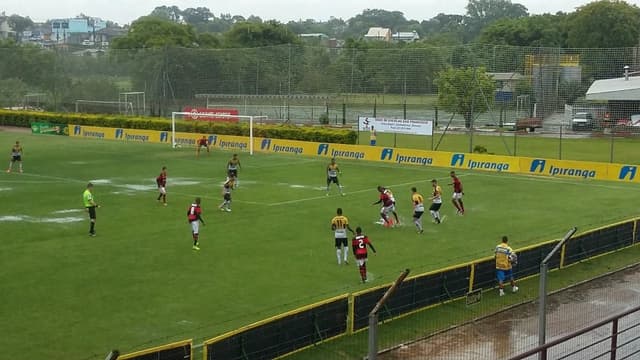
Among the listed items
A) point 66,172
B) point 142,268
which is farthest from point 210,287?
point 66,172

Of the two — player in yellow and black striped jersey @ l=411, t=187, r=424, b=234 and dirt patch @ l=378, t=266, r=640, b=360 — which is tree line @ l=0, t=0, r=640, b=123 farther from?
dirt patch @ l=378, t=266, r=640, b=360

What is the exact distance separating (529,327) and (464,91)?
1903 inches

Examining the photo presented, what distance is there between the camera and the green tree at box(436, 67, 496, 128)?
2569 inches

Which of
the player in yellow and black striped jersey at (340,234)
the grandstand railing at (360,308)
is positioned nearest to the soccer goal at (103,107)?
the player in yellow and black striped jersey at (340,234)

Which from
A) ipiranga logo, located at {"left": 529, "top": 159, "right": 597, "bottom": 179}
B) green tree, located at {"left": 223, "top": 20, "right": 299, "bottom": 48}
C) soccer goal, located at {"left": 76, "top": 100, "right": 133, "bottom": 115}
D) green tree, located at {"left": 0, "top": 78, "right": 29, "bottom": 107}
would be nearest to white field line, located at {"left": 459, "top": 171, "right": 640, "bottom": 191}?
ipiranga logo, located at {"left": 529, "top": 159, "right": 597, "bottom": 179}

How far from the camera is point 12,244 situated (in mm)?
27188

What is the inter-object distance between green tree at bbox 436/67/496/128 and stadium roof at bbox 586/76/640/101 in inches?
306

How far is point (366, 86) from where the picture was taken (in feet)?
242

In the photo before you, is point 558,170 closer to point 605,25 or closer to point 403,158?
point 403,158

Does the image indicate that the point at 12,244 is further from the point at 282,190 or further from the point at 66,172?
the point at 66,172

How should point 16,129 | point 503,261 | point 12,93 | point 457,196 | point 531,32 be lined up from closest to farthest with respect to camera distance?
point 503,261
point 457,196
point 16,129
point 12,93
point 531,32

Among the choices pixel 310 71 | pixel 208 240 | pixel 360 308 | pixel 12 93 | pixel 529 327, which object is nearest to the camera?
pixel 360 308

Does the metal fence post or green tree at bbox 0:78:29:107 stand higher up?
green tree at bbox 0:78:29:107

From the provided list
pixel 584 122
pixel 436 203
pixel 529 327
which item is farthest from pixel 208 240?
pixel 584 122
